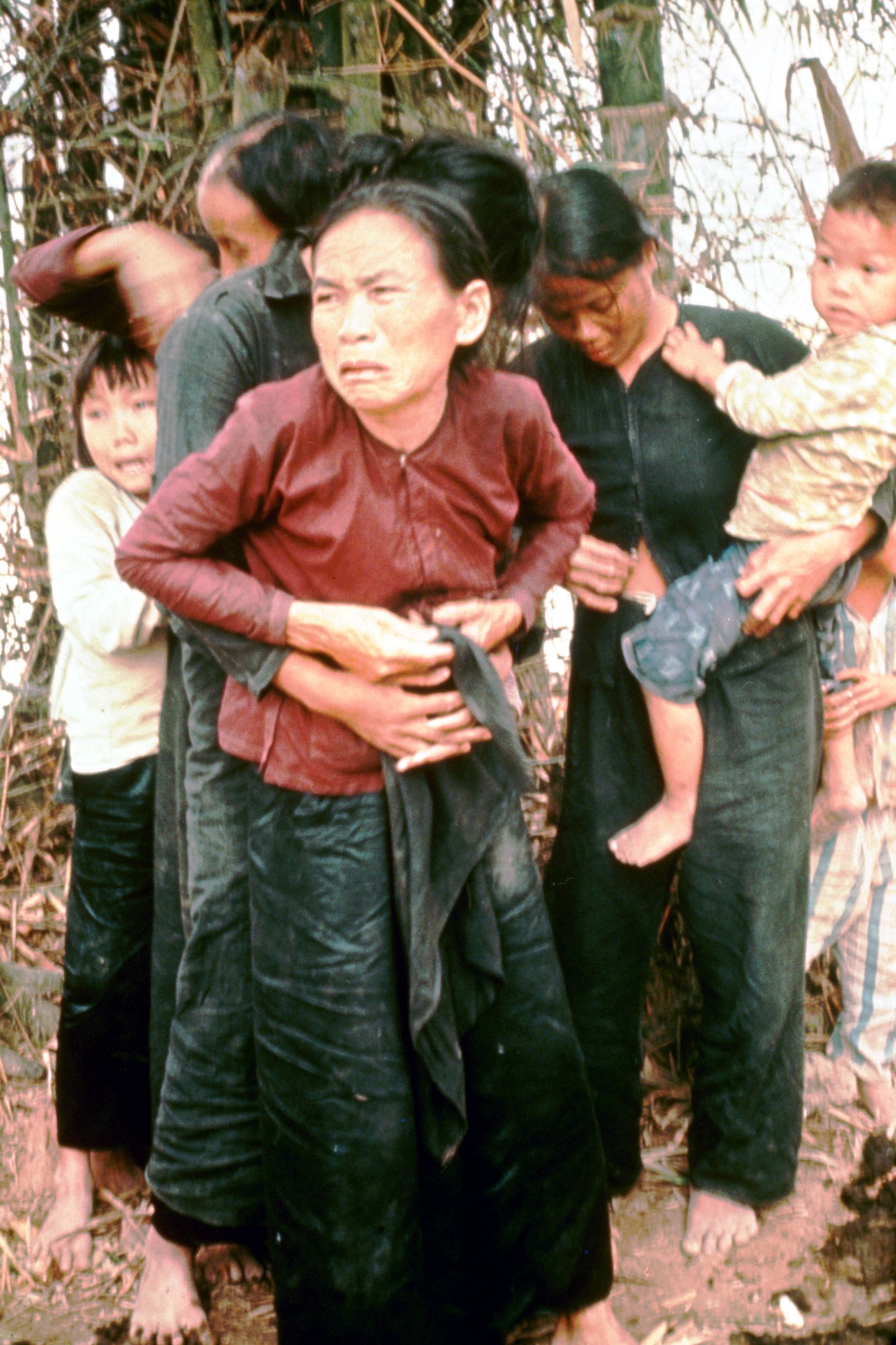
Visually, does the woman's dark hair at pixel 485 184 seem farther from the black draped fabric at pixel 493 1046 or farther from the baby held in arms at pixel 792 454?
the black draped fabric at pixel 493 1046

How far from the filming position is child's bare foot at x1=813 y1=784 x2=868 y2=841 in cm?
269

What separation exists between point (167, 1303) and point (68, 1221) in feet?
1.42

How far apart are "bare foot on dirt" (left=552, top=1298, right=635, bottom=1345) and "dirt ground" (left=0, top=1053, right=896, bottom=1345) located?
0.15 meters

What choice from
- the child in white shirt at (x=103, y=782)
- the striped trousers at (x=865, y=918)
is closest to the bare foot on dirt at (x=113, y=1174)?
the child in white shirt at (x=103, y=782)

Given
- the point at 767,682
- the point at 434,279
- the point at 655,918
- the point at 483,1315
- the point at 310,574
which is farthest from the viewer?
Result: the point at 655,918

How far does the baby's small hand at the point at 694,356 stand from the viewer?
230cm

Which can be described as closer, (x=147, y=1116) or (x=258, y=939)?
(x=258, y=939)

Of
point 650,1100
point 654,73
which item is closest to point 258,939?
point 650,1100

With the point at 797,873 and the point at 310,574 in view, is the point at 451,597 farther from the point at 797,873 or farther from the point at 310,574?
the point at 797,873

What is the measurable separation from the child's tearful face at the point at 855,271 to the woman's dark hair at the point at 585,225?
1.39 feet

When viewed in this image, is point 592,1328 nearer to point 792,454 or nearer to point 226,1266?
point 226,1266

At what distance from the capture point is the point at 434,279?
5.63 ft

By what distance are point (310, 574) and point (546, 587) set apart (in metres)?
0.44

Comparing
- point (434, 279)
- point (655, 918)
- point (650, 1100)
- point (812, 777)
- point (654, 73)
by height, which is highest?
point (654, 73)
